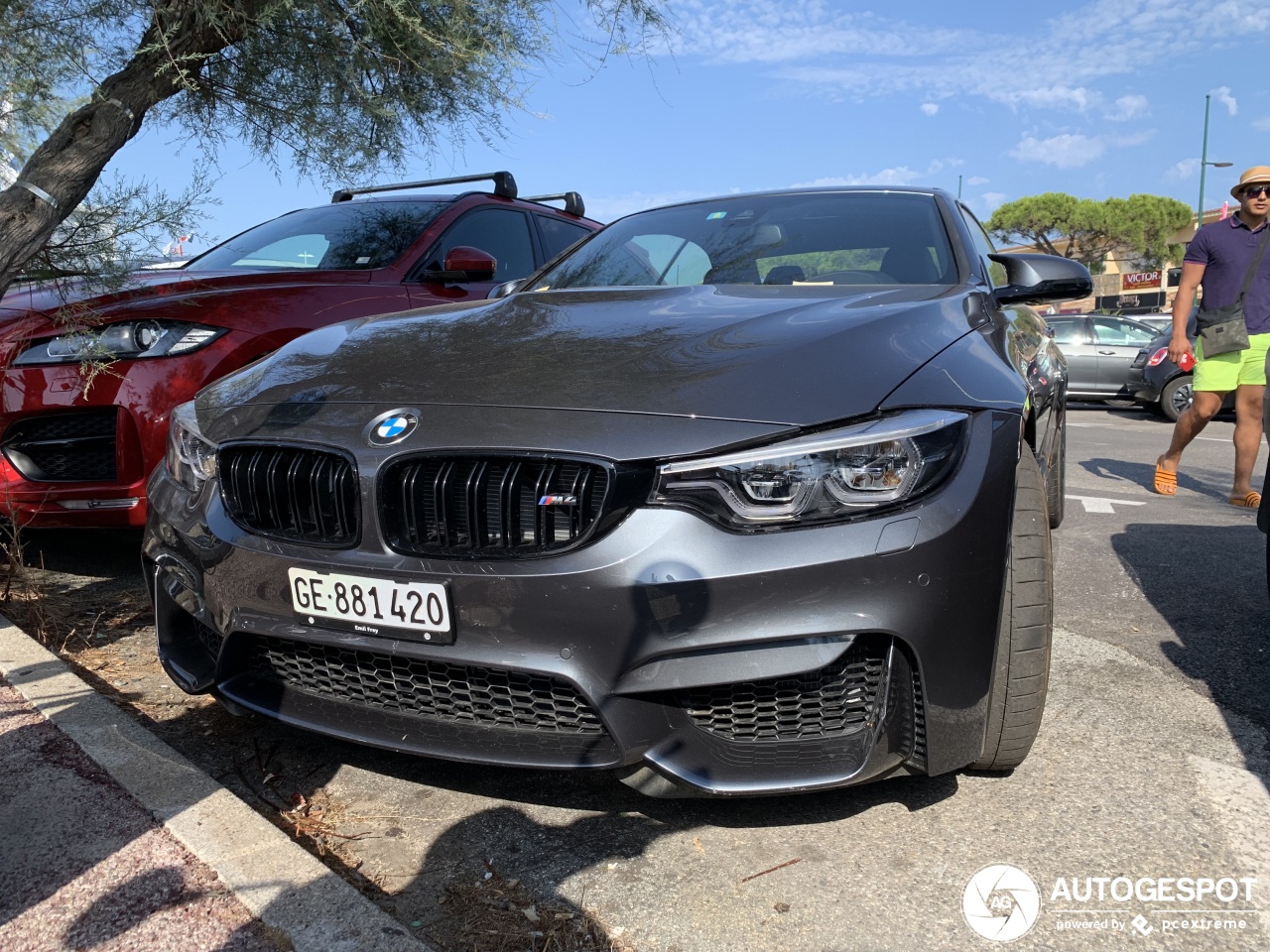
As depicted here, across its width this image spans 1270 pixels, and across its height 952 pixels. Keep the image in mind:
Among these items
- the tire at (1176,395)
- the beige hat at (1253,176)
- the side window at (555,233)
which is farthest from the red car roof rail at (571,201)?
the tire at (1176,395)

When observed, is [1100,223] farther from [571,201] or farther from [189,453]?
[189,453]

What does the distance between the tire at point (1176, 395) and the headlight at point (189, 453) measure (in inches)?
492

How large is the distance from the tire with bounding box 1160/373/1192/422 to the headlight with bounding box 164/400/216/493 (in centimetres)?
1249

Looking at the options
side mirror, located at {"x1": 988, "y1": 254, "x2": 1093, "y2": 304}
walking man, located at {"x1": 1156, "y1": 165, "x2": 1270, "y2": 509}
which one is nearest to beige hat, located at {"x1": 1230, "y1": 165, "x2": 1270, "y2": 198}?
walking man, located at {"x1": 1156, "y1": 165, "x2": 1270, "y2": 509}

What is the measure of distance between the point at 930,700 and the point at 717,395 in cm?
69

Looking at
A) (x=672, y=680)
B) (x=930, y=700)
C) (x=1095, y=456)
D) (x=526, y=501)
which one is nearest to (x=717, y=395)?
(x=526, y=501)

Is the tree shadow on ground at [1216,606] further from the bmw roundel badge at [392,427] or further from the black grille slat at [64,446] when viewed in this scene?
the black grille slat at [64,446]

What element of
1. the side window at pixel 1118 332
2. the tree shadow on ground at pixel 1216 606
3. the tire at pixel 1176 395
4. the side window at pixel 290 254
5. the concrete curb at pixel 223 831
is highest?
the side window at pixel 290 254

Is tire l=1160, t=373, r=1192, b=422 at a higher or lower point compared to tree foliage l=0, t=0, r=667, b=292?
lower

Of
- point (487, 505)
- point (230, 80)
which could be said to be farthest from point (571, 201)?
point (487, 505)

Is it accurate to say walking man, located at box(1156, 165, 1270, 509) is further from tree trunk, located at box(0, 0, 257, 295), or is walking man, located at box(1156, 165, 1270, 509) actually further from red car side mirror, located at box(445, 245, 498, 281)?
tree trunk, located at box(0, 0, 257, 295)

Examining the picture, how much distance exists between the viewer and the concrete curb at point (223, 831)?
66.9 inches

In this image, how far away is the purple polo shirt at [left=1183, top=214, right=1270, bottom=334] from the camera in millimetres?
5582

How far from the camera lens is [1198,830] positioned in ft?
6.89
